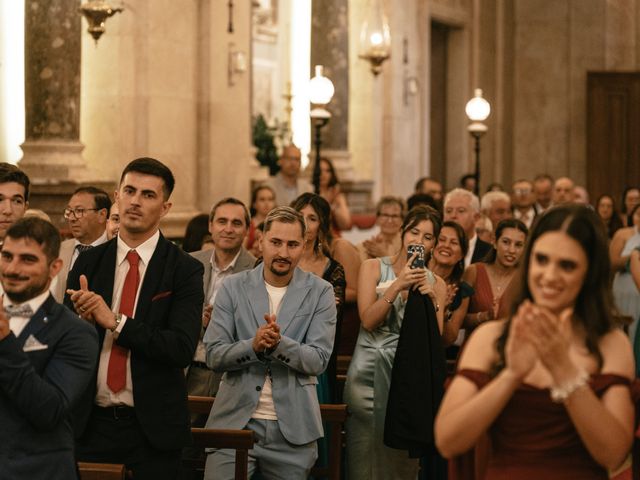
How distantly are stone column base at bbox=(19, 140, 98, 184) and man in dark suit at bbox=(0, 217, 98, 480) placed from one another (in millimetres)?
7202

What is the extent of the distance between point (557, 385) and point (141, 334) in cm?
203

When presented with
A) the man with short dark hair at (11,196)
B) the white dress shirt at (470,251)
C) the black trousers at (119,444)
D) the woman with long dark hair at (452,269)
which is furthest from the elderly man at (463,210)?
the black trousers at (119,444)

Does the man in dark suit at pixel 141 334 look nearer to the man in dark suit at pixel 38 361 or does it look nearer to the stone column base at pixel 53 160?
the man in dark suit at pixel 38 361

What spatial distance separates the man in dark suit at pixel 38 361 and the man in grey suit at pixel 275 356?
157 cm

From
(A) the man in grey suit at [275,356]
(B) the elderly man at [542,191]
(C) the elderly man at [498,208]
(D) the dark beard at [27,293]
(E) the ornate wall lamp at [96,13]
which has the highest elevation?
(E) the ornate wall lamp at [96,13]

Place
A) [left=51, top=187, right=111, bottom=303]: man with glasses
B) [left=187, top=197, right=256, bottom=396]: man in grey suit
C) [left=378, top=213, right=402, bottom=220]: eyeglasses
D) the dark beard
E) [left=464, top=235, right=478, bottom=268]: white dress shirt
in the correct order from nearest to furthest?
the dark beard
[left=51, top=187, right=111, bottom=303]: man with glasses
[left=187, top=197, right=256, bottom=396]: man in grey suit
[left=464, top=235, right=478, bottom=268]: white dress shirt
[left=378, top=213, right=402, bottom=220]: eyeglasses

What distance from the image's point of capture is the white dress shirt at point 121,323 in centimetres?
503

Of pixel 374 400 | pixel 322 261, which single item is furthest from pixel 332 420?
pixel 322 261

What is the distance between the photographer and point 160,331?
5.02 metres

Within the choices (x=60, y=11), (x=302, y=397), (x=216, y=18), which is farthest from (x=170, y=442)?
(x=216, y=18)

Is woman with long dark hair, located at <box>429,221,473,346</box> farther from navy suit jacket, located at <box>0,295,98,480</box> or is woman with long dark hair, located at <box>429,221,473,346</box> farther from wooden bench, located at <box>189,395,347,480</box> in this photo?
navy suit jacket, located at <box>0,295,98,480</box>

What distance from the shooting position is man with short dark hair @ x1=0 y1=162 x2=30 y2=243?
5.84 m

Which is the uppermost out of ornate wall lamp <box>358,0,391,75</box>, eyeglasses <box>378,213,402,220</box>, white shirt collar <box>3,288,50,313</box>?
ornate wall lamp <box>358,0,391,75</box>

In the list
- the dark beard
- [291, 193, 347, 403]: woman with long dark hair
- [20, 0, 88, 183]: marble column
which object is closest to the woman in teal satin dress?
[291, 193, 347, 403]: woman with long dark hair
